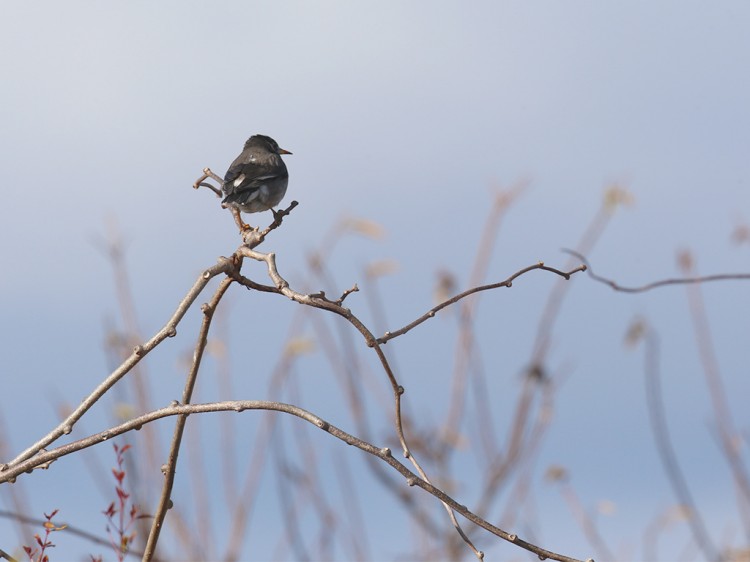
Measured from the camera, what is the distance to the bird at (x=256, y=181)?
7.02m

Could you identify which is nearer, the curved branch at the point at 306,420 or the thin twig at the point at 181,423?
the curved branch at the point at 306,420

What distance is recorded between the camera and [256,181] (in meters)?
7.17

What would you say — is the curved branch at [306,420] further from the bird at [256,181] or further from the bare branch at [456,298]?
the bird at [256,181]

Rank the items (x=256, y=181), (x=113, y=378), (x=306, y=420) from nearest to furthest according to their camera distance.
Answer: (x=306, y=420) < (x=113, y=378) < (x=256, y=181)

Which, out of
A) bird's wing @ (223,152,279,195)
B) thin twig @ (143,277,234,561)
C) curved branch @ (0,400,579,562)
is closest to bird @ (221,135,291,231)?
bird's wing @ (223,152,279,195)

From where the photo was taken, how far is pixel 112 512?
143 inches

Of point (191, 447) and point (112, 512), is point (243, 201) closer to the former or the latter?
point (191, 447)

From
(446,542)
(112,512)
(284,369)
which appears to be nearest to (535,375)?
(446,542)

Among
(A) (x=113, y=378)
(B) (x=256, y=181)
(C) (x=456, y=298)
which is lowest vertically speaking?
(A) (x=113, y=378)

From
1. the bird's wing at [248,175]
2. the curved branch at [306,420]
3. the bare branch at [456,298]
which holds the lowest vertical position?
the curved branch at [306,420]

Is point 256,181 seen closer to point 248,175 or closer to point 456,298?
point 248,175

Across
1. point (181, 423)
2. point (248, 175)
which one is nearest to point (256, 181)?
point (248, 175)

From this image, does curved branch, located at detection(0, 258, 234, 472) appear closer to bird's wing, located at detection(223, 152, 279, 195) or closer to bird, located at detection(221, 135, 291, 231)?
bird, located at detection(221, 135, 291, 231)

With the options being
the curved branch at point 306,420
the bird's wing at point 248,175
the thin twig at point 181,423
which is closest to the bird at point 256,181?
the bird's wing at point 248,175
